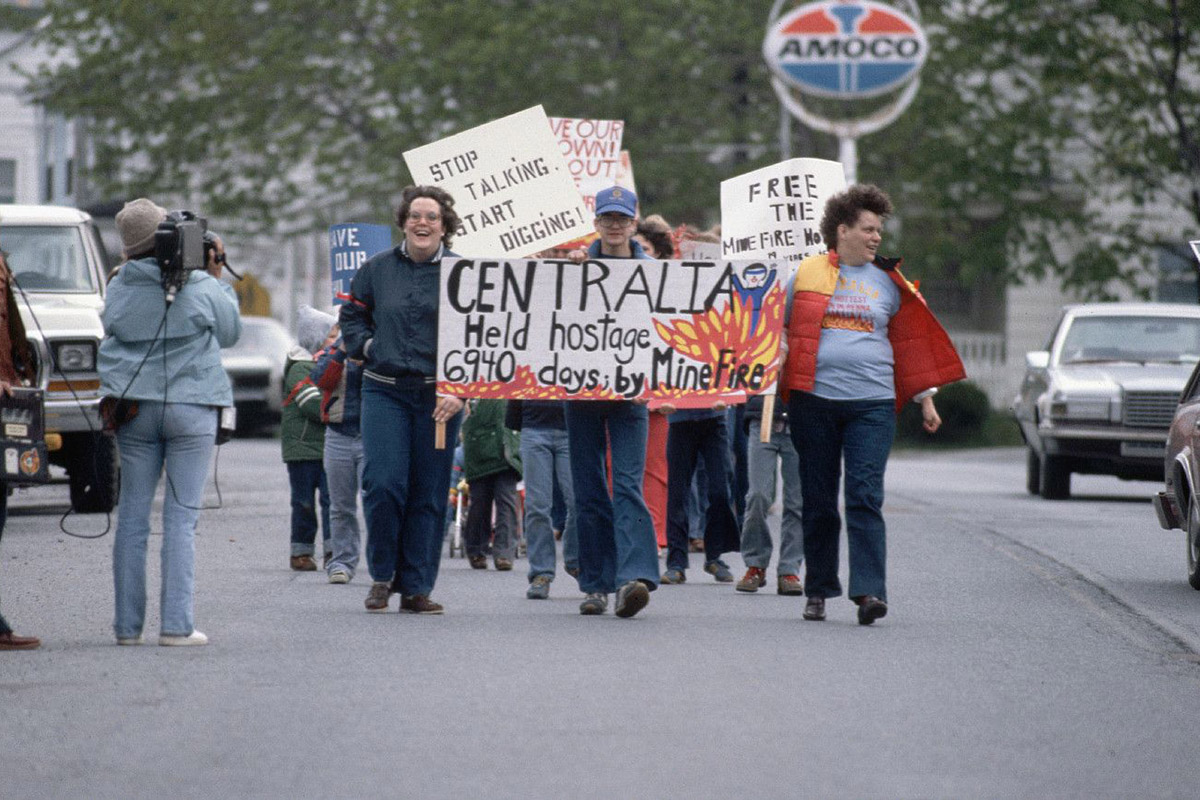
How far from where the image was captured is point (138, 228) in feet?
30.6

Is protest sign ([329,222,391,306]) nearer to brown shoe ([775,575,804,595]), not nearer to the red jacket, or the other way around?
brown shoe ([775,575,804,595])

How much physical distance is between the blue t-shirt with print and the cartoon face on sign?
1.97 feet

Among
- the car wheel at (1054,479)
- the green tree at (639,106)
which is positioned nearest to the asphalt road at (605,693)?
the car wheel at (1054,479)

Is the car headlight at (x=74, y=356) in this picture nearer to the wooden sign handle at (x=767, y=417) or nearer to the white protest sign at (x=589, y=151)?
the white protest sign at (x=589, y=151)

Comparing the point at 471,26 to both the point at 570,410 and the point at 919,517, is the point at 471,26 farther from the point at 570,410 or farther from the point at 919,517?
the point at 570,410

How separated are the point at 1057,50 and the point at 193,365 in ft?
81.4

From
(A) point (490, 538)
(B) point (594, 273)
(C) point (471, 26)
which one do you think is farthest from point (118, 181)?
(B) point (594, 273)

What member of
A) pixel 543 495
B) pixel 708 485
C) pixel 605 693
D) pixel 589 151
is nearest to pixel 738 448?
pixel 708 485

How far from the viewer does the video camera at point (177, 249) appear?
910 cm

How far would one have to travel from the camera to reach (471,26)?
127 feet

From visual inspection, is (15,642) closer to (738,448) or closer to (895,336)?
(895,336)

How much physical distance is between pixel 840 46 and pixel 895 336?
23.4m

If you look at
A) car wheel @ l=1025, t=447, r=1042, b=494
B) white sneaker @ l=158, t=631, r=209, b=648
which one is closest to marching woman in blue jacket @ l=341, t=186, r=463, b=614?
white sneaker @ l=158, t=631, r=209, b=648

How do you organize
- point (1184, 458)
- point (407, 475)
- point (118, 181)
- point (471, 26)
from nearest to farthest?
1. point (407, 475)
2. point (1184, 458)
3. point (471, 26)
4. point (118, 181)
